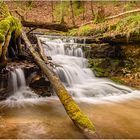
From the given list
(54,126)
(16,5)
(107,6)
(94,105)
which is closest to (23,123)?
(54,126)

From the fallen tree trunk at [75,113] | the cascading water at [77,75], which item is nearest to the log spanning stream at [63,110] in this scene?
the cascading water at [77,75]

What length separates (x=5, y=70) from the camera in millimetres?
8953

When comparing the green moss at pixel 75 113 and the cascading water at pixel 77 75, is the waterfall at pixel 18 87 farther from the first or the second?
the green moss at pixel 75 113

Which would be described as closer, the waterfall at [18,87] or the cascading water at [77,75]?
the waterfall at [18,87]

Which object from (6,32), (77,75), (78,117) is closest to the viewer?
(78,117)

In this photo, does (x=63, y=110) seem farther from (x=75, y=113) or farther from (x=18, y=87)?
(x=18, y=87)

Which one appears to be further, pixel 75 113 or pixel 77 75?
pixel 77 75

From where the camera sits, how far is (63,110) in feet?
24.3

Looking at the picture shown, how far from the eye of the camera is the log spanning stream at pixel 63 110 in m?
5.86

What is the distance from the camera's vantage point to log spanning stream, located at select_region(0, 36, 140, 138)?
5863mm

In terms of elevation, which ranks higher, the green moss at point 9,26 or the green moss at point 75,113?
the green moss at point 9,26

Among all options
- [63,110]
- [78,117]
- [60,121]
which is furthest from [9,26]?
[78,117]

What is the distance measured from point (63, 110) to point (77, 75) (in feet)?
12.3

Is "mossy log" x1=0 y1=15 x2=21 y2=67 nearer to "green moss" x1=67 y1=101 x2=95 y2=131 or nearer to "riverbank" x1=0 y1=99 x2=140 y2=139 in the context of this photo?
"riverbank" x1=0 y1=99 x2=140 y2=139
